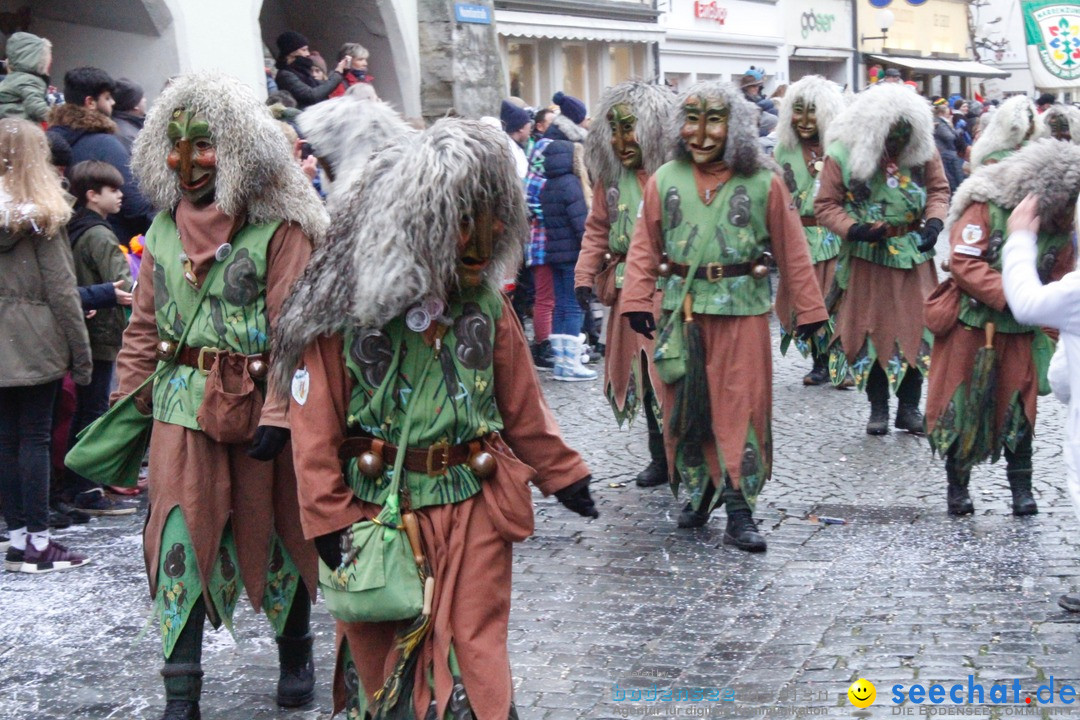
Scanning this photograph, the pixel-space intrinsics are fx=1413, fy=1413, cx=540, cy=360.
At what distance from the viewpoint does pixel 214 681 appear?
15.6 ft

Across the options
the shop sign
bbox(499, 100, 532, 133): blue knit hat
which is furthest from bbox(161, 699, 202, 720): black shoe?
the shop sign

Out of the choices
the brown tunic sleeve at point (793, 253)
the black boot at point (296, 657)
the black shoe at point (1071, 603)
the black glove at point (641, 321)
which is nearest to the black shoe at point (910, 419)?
the brown tunic sleeve at point (793, 253)

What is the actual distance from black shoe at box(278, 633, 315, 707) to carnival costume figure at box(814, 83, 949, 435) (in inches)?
184

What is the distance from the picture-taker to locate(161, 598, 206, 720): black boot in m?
4.21

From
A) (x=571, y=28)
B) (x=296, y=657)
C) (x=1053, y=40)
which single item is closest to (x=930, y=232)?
(x=296, y=657)

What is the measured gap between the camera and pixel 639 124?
722 centimetres

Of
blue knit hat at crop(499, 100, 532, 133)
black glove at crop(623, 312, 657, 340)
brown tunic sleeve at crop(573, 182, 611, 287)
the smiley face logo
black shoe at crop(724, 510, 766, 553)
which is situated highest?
blue knit hat at crop(499, 100, 532, 133)

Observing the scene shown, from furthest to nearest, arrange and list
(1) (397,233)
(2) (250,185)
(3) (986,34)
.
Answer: (3) (986,34)
(2) (250,185)
(1) (397,233)

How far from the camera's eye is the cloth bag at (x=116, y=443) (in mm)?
4387

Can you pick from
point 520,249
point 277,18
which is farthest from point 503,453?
point 277,18

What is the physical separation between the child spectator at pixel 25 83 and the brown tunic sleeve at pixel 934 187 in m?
5.09

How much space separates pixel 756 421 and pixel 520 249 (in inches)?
104

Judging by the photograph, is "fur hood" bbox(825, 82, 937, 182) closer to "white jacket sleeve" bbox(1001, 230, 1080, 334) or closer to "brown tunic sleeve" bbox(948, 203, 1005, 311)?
"brown tunic sleeve" bbox(948, 203, 1005, 311)

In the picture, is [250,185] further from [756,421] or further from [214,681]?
[756,421]
